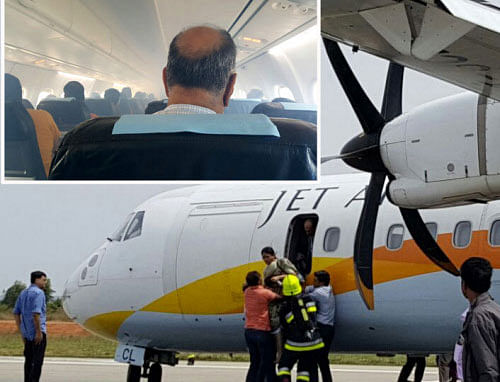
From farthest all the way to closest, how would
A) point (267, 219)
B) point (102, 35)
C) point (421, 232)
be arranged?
point (267, 219)
point (421, 232)
point (102, 35)

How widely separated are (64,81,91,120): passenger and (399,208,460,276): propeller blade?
555cm

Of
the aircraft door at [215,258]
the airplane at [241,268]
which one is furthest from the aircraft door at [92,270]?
the aircraft door at [215,258]

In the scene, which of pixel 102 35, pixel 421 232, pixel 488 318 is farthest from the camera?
pixel 421 232

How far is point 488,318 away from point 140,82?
8.33ft

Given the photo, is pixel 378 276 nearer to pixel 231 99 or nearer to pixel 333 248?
pixel 333 248

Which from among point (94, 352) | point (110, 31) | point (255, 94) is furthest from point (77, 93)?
point (94, 352)

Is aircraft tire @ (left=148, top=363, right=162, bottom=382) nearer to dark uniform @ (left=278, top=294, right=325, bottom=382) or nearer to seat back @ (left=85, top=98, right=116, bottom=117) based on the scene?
dark uniform @ (left=278, top=294, right=325, bottom=382)

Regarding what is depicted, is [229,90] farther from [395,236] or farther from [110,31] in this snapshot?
[395,236]

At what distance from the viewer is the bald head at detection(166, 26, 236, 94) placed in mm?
4969

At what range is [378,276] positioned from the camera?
413 inches

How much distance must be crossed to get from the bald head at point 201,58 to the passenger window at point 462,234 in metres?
5.65

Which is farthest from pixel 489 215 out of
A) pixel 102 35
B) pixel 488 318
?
pixel 102 35

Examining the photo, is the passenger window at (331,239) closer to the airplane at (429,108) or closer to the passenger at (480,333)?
the airplane at (429,108)

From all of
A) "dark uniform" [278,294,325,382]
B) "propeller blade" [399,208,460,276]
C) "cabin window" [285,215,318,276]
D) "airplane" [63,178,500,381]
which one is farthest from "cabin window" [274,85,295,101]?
"cabin window" [285,215,318,276]
